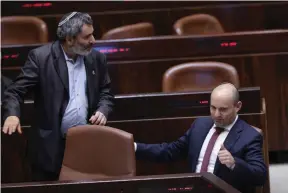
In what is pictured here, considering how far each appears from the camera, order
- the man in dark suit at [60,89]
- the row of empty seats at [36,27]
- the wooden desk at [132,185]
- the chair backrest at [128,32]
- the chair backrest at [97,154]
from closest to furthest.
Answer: the wooden desk at [132,185], the chair backrest at [97,154], the man in dark suit at [60,89], the chair backrest at [128,32], the row of empty seats at [36,27]

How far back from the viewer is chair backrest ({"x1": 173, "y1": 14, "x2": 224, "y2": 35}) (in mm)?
3182

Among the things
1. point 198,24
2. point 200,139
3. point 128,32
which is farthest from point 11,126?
point 198,24

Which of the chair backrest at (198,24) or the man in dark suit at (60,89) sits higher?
the chair backrest at (198,24)

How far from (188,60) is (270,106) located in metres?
0.38

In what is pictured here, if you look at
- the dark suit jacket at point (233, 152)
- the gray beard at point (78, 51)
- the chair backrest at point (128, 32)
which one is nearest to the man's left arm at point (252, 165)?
the dark suit jacket at point (233, 152)

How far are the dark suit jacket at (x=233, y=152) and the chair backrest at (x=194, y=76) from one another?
0.48 m

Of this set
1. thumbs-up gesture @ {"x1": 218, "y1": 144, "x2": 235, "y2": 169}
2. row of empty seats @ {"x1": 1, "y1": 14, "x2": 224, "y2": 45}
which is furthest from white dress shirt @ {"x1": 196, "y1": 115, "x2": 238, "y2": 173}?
row of empty seats @ {"x1": 1, "y1": 14, "x2": 224, "y2": 45}

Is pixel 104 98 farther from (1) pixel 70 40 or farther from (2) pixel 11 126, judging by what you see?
(2) pixel 11 126

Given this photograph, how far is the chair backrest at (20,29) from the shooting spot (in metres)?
→ 3.20

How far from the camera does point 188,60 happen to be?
2.63 m

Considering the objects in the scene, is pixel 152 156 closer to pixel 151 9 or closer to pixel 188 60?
pixel 188 60

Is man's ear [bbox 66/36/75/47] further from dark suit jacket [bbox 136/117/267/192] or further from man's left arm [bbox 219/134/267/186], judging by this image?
man's left arm [bbox 219/134/267/186]

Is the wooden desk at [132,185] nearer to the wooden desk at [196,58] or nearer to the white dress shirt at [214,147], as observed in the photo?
the white dress shirt at [214,147]

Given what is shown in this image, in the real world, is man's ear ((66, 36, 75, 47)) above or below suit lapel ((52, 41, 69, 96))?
above
